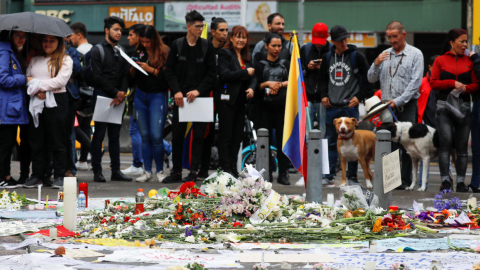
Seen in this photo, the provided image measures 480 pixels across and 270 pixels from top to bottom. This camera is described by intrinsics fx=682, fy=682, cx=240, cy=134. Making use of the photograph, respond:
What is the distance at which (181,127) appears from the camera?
33.6 feet

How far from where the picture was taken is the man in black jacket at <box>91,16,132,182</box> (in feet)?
33.3

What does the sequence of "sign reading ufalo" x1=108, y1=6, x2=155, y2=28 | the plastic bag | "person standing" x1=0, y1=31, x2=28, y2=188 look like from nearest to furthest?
"person standing" x1=0, y1=31, x2=28, y2=188, the plastic bag, "sign reading ufalo" x1=108, y1=6, x2=155, y2=28

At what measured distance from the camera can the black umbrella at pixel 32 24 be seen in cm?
887

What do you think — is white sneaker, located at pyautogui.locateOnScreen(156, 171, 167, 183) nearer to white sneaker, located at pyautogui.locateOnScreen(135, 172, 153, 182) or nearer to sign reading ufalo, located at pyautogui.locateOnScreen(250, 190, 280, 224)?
white sneaker, located at pyautogui.locateOnScreen(135, 172, 153, 182)

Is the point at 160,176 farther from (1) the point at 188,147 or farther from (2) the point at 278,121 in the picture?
(2) the point at 278,121

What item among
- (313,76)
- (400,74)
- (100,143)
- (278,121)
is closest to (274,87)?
(278,121)

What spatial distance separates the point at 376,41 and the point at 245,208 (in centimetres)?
1737

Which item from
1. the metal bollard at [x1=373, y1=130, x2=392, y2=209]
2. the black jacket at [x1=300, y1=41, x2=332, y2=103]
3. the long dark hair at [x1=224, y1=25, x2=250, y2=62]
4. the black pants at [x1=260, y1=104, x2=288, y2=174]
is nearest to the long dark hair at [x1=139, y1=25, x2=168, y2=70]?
the long dark hair at [x1=224, y1=25, x2=250, y2=62]

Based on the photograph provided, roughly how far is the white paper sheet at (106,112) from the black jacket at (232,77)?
152 centimetres

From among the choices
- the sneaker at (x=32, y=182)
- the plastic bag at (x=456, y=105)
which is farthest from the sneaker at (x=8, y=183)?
the plastic bag at (x=456, y=105)

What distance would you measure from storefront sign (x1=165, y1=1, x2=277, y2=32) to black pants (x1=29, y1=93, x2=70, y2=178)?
14048 mm

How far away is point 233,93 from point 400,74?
2.42m

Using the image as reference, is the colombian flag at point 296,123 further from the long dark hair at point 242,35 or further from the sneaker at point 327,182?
the sneaker at point 327,182

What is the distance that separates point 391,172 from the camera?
6695 millimetres
